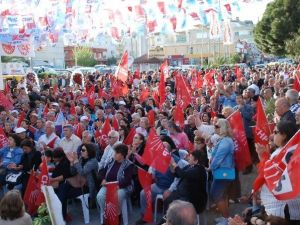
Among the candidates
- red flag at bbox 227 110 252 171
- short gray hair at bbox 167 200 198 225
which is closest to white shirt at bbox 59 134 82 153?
red flag at bbox 227 110 252 171

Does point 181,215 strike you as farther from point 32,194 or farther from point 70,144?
point 70,144

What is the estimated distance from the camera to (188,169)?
641cm

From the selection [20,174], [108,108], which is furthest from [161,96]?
[20,174]

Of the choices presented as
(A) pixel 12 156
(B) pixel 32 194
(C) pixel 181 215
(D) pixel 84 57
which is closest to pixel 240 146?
(B) pixel 32 194

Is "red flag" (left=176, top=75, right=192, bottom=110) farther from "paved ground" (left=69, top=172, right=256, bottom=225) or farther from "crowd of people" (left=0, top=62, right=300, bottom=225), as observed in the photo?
"paved ground" (left=69, top=172, right=256, bottom=225)

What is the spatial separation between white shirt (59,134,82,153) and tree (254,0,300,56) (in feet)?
79.3

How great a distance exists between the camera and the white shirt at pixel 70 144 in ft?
30.0

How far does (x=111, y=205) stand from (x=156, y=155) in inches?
45.7

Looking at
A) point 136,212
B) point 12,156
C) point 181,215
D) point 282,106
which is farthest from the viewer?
point 12,156

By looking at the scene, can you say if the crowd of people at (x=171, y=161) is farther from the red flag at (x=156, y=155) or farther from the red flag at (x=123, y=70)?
the red flag at (x=123, y=70)

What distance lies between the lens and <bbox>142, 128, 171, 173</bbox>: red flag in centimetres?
684

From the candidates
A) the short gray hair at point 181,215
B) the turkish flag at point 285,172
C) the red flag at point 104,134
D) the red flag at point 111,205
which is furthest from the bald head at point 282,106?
the short gray hair at point 181,215

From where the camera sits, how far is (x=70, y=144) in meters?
9.22

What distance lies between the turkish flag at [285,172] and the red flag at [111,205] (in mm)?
3254
